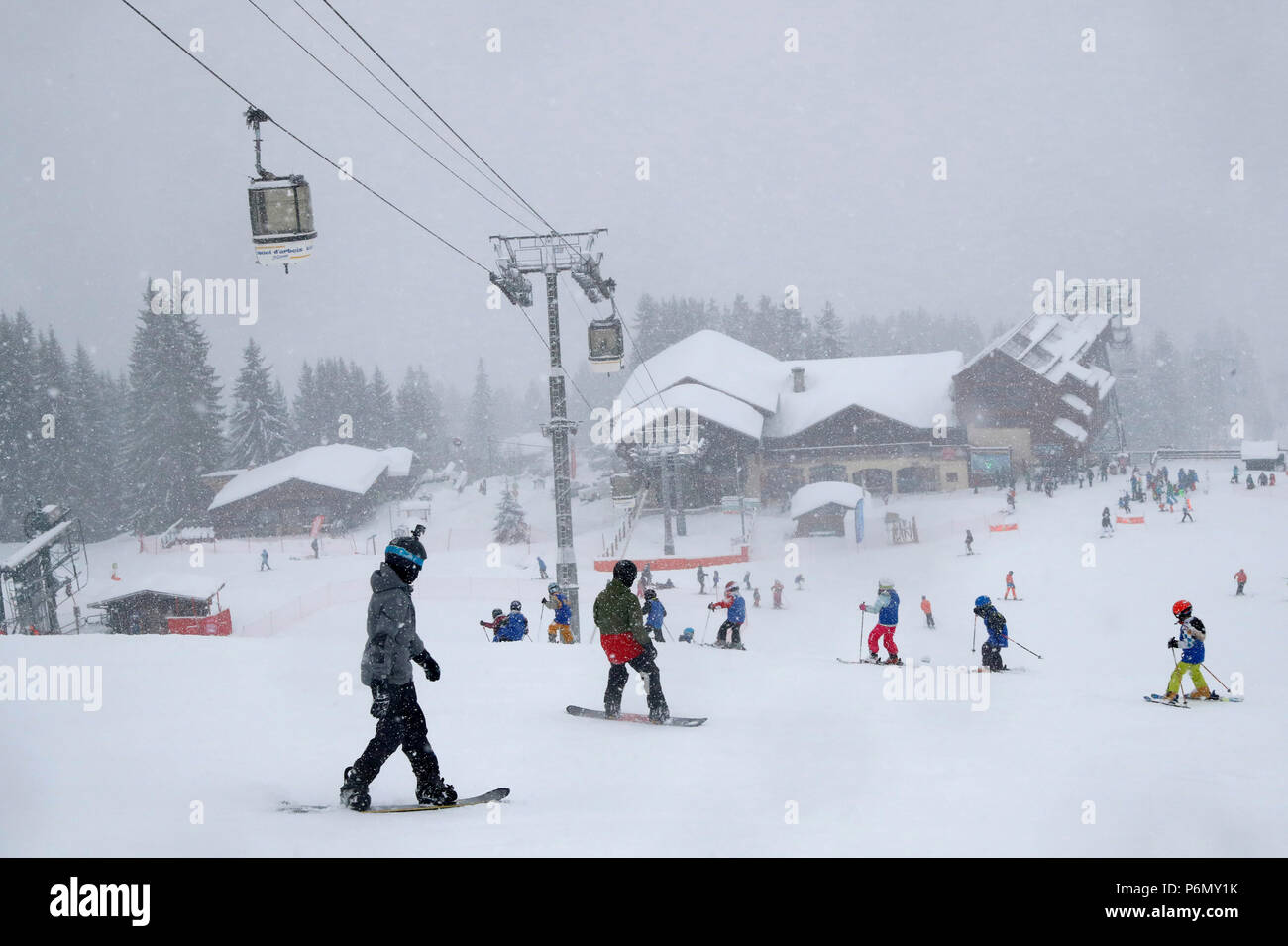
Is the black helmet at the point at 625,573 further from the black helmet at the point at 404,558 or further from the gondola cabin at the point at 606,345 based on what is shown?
the gondola cabin at the point at 606,345

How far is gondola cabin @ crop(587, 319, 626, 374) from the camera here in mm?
17125

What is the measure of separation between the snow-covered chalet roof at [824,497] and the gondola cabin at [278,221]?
29855mm

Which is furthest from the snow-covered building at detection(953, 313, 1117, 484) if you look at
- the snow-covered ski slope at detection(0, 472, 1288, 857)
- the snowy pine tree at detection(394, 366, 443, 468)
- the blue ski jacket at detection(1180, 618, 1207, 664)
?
the snowy pine tree at detection(394, 366, 443, 468)

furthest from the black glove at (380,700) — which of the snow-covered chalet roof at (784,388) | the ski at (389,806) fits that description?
the snow-covered chalet roof at (784,388)

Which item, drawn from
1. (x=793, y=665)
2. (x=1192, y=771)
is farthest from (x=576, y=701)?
(x=1192, y=771)

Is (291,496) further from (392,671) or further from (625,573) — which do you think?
(392,671)

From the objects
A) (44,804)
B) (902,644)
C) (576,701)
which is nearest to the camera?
(44,804)

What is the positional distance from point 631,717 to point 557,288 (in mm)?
10539

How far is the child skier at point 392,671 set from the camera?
15.7 feet

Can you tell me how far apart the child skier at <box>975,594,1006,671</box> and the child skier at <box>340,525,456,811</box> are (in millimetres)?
8463

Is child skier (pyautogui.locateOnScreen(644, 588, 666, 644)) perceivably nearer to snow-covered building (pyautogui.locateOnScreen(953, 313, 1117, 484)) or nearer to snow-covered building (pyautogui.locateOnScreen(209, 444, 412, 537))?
snow-covered building (pyautogui.locateOnScreen(953, 313, 1117, 484))
